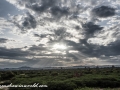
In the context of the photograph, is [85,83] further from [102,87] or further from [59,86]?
[59,86]

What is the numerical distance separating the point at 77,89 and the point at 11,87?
1217 cm

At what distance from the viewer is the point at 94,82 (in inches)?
1412

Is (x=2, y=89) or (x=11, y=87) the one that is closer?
(x=11, y=87)

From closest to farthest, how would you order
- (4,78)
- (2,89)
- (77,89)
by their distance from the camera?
(77,89), (2,89), (4,78)

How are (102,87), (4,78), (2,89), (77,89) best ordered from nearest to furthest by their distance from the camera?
(77,89)
(2,89)
(102,87)
(4,78)

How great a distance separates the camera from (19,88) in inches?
1169

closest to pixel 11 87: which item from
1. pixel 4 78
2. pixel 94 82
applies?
pixel 94 82

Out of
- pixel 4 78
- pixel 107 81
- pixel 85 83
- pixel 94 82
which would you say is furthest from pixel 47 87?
pixel 4 78

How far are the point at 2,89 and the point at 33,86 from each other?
721 centimetres

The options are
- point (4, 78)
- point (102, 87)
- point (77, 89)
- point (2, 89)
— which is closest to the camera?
point (77, 89)

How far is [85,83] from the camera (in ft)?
115

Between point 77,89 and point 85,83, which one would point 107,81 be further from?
point 77,89

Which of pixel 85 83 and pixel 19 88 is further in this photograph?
pixel 85 83

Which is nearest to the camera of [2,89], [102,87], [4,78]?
[2,89]
